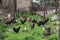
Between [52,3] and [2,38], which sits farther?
[52,3]

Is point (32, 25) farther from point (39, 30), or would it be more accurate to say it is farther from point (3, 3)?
point (3, 3)

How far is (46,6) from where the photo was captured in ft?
36.3

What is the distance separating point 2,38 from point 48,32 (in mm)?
1231

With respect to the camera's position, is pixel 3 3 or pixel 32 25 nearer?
pixel 32 25

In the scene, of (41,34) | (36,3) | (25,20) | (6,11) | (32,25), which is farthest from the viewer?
(36,3)

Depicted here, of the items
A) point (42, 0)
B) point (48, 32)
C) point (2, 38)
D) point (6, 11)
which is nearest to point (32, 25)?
point (48, 32)

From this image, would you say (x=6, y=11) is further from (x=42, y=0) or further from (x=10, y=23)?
(x=10, y=23)

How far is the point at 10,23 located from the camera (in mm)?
7039

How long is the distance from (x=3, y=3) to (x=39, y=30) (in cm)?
591

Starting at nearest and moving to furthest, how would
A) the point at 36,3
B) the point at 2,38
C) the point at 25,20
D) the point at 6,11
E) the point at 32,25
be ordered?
the point at 2,38 → the point at 32,25 → the point at 25,20 → the point at 6,11 → the point at 36,3

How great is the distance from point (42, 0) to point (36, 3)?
50 cm

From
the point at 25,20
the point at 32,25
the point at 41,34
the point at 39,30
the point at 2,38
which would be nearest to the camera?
the point at 2,38

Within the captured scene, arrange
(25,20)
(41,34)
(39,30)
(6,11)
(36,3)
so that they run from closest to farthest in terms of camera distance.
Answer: (41,34) < (39,30) < (25,20) < (6,11) < (36,3)

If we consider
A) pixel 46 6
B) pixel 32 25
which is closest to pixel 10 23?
pixel 32 25
